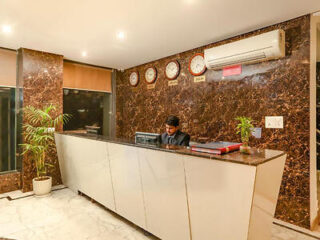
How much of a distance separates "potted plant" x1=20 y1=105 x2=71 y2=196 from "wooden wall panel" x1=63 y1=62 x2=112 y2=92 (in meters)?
0.94

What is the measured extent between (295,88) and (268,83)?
1.12 feet

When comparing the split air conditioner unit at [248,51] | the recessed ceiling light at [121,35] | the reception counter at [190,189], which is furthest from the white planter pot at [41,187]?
the split air conditioner unit at [248,51]

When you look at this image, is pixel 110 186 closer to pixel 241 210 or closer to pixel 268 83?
pixel 241 210

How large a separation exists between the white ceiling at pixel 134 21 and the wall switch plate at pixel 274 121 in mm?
1288

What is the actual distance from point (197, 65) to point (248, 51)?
103 cm

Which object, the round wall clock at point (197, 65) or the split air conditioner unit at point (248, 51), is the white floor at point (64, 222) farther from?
the round wall clock at point (197, 65)

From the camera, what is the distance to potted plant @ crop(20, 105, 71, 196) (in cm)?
346

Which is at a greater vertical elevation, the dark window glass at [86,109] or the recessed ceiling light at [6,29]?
the recessed ceiling light at [6,29]

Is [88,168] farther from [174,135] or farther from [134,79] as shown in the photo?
[134,79]

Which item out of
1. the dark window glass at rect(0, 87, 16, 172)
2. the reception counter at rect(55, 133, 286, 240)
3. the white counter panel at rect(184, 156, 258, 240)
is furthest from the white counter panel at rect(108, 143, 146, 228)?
the dark window glass at rect(0, 87, 16, 172)

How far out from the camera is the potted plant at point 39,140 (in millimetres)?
3455

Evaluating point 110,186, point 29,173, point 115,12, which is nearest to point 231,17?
point 115,12

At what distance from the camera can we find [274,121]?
278 cm

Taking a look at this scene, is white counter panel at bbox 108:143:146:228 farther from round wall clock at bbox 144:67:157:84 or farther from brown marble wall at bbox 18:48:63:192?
round wall clock at bbox 144:67:157:84
